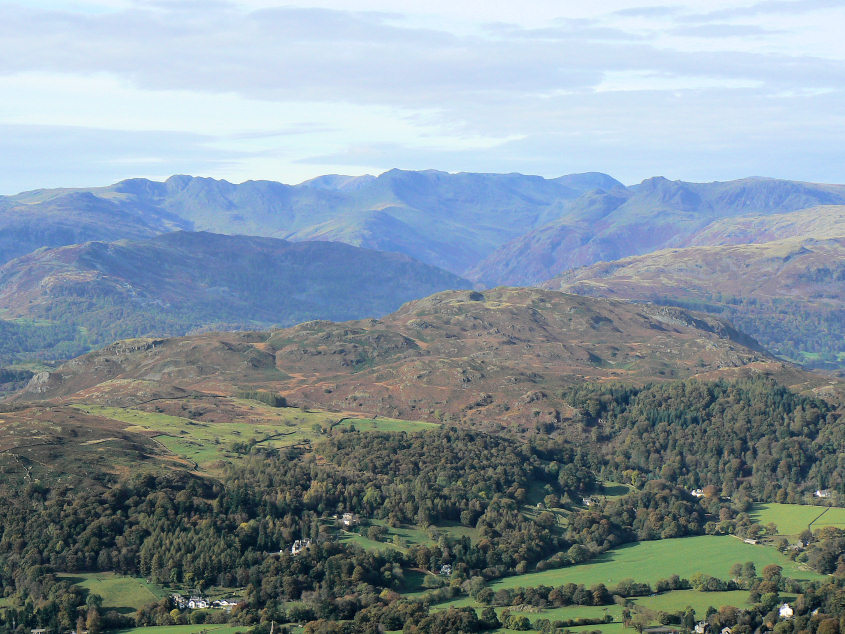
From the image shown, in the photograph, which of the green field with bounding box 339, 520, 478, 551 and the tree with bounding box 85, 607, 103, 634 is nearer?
the tree with bounding box 85, 607, 103, 634

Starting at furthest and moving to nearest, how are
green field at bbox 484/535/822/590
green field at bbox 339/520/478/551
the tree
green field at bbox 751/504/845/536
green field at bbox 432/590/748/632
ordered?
green field at bbox 751/504/845/536, green field at bbox 339/520/478/551, green field at bbox 484/535/822/590, green field at bbox 432/590/748/632, the tree

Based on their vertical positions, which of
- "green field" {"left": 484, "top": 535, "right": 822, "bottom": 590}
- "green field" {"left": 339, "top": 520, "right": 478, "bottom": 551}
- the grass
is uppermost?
the grass

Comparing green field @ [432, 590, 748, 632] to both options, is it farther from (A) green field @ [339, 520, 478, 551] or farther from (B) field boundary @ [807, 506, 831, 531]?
(B) field boundary @ [807, 506, 831, 531]

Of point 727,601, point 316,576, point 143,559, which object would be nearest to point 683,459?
point 727,601

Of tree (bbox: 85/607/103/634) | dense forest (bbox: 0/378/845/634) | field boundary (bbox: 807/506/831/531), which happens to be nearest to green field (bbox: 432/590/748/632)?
dense forest (bbox: 0/378/845/634)

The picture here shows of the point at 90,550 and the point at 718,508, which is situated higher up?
the point at 90,550

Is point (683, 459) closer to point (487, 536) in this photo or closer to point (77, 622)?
point (487, 536)
